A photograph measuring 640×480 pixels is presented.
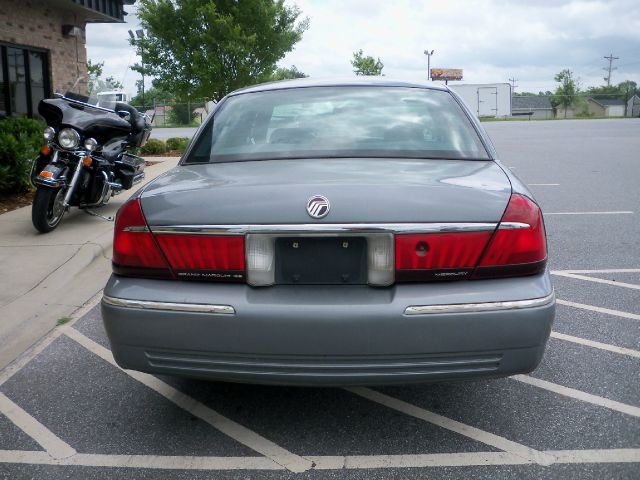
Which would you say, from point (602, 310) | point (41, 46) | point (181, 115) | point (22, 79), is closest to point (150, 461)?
point (602, 310)

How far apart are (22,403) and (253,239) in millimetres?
1688

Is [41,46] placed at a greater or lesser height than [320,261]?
greater

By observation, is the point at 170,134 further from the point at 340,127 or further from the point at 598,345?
the point at 598,345

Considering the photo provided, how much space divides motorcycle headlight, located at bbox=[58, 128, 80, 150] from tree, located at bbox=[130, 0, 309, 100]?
13.5m

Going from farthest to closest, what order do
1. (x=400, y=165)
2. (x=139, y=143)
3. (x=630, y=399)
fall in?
1. (x=139, y=143)
2. (x=630, y=399)
3. (x=400, y=165)

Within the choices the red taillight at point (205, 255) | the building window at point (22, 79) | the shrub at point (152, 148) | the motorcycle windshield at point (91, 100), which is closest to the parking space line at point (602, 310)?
the red taillight at point (205, 255)

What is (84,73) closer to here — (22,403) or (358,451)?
(22,403)

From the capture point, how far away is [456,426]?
314 cm

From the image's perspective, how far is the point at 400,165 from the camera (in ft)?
10.3

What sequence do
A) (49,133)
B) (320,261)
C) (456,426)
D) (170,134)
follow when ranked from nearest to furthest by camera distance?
1. (320,261)
2. (456,426)
3. (49,133)
4. (170,134)

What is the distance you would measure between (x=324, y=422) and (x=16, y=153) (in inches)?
289

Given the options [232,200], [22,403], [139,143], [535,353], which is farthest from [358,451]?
[139,143]

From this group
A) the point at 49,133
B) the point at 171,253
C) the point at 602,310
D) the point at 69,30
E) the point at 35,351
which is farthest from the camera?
the point at 69,30

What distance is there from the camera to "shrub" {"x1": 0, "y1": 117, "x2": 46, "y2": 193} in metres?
8.95
